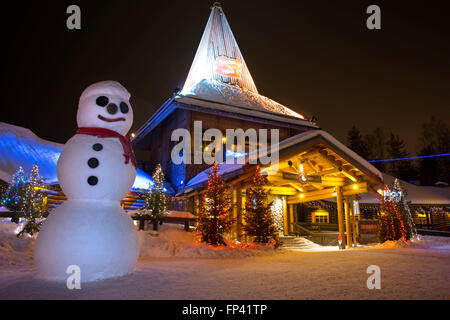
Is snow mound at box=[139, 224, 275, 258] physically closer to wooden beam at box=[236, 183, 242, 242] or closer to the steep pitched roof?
wooden beam at box=[236, 183, 242, 242]

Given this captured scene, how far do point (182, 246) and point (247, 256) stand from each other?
225 cm

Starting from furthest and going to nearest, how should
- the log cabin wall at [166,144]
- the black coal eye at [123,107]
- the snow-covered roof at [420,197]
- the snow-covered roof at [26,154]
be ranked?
the snow-covered roof at [420,197] → the log cabin wall at [166,144] → the snow-covered roof at [26,154] → the black coal eye at [123,107]

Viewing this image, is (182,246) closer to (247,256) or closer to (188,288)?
(247,256)

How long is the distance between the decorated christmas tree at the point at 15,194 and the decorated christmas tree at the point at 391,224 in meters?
15.9

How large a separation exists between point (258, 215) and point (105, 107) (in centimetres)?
795

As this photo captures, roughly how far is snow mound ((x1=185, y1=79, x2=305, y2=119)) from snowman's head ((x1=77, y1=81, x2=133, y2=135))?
12.8m

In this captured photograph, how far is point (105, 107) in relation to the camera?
637 centimetres

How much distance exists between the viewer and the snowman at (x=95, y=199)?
5504 millimetres

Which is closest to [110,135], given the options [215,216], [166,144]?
[215,216]

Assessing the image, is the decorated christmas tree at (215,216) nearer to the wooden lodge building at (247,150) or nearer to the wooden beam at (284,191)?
the wooden lodge building at (247,150)

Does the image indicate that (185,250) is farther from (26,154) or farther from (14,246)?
(26,154)

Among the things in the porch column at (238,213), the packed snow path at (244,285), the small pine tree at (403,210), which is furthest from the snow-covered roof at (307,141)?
the packed snow path at (244,285)

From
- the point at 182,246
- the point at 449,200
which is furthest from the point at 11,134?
the point at 449,200

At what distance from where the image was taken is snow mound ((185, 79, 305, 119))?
20842 mm
